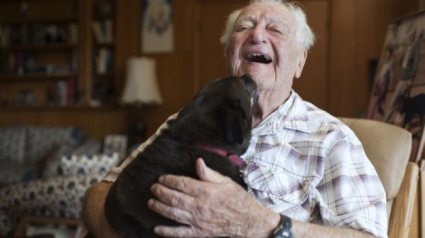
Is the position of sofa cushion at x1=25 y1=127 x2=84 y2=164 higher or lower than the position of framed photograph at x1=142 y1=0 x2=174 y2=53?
lower

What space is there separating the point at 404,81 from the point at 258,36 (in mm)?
1027

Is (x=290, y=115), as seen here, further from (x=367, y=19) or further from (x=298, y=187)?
(x=367, y=19)

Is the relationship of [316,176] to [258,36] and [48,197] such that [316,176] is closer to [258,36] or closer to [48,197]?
[258,36]

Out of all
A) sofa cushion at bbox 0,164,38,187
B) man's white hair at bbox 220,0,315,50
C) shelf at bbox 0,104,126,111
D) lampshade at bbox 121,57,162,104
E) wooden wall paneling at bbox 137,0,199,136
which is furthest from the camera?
shelf at bbox 0,104,126,111

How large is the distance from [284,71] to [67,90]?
4585 millimetres

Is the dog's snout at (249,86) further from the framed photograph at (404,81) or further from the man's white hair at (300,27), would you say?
the framed photograph at (404,81)

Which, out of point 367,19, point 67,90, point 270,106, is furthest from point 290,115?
point 67,90

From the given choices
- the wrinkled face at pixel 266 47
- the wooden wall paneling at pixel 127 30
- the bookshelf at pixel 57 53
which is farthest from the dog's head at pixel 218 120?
the bookshelf at pixel 57 53

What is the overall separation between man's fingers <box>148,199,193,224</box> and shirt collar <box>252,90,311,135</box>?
1.48 ft

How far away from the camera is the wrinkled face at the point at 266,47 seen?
1536 mm

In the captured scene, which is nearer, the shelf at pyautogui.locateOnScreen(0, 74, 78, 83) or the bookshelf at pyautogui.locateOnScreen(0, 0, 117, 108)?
the bookshelf at pyautogui.locateOnScreen(0, 0, 117, 108)

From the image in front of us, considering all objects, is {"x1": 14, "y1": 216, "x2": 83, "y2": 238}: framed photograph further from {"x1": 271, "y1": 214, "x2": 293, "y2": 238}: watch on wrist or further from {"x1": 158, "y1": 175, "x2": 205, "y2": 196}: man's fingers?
{"x1": 271, "y1": 214, "x2": 293, "y2": 238}: watch on wrist

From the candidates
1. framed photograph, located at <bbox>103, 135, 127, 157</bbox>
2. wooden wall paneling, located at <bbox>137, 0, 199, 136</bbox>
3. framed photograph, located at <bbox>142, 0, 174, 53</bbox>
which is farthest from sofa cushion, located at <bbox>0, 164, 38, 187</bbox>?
framed photograph, located at <bbox>142, 0, 174, 53</bbox>

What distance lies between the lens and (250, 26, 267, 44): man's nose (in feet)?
5.07
